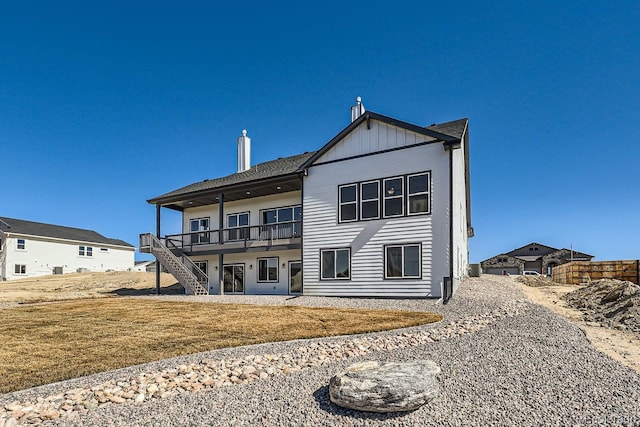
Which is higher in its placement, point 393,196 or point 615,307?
point 393,196

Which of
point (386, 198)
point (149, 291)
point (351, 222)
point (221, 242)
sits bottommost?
point (149, 291)

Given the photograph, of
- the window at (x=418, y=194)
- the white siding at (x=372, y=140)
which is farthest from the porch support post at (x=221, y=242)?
the window at (x=418, y=194)

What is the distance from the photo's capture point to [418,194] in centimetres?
1538

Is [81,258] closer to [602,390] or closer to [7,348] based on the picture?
[7,348]

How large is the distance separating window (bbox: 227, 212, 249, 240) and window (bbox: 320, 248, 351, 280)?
17.0 ft

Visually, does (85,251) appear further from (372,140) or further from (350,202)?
(372,140)

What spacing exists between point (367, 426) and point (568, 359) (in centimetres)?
388

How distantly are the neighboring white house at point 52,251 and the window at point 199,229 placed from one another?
2332 cm

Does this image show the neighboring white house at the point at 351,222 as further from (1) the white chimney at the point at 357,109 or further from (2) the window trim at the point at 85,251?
(2) the window trim at the point at 85,251

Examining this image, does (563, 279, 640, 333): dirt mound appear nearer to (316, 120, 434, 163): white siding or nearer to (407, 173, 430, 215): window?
(407, 173, 430, 215): window

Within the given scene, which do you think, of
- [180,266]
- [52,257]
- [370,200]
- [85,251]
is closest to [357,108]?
[370,200]

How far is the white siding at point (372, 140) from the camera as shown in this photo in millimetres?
15859

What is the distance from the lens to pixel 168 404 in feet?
15.7

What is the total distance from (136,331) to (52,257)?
121 feet
